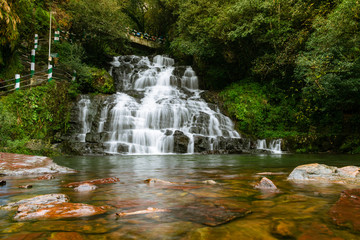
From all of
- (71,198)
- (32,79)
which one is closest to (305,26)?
(32,79)

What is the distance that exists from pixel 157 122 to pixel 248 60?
9.80 metres

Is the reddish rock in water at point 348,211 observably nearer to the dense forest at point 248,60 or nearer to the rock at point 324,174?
the rock at point 324,174

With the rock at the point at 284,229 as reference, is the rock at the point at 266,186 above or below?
above

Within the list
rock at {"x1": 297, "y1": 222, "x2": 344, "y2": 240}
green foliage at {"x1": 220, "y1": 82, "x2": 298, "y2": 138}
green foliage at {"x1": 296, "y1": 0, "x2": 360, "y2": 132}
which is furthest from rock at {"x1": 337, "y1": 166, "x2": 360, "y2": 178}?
green foliage at {"x1": 220, "y1": 82, "x2": 298, "y2": 138}

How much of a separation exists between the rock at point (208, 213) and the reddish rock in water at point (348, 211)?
723 mm

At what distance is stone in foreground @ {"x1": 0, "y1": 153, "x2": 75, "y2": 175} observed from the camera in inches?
190

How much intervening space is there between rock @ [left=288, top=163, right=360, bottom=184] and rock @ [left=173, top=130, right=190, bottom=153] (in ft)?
29.6

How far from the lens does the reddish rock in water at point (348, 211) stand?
190 centimetres

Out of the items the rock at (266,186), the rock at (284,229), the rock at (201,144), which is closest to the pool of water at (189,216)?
the rock at (284,229)

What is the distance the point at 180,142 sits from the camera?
13.4m

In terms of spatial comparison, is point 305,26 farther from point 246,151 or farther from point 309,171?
point 309,171

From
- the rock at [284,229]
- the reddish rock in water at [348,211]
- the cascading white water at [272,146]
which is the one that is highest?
the cascading white water at [272,146]

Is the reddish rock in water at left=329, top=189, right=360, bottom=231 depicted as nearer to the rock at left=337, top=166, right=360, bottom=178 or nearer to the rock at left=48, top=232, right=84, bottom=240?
the rock at left=337, top=166, right=360, bottom=178

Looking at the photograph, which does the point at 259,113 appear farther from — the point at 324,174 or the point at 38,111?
the point at 38,111
